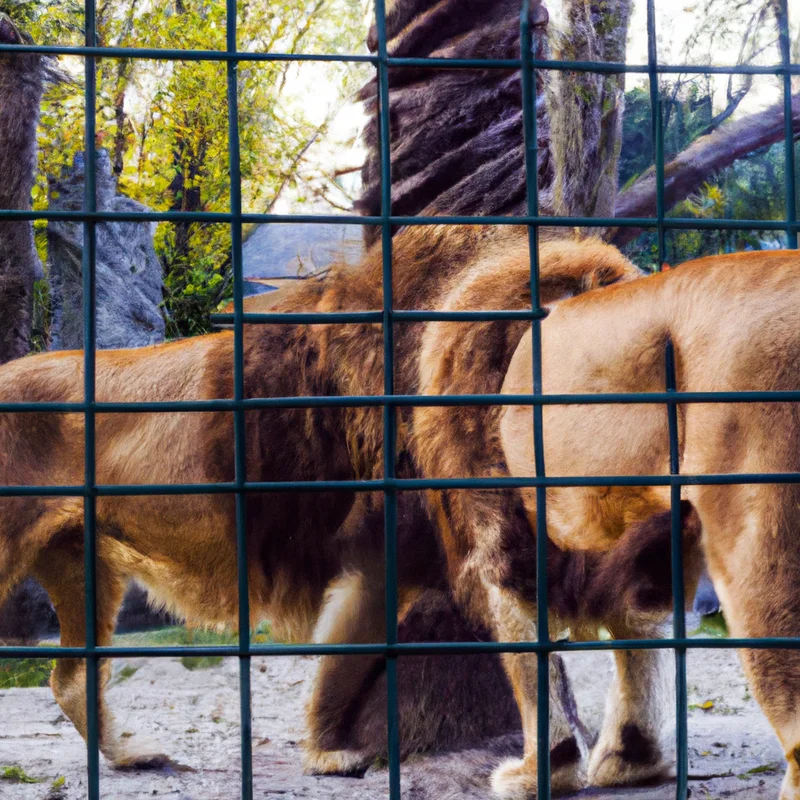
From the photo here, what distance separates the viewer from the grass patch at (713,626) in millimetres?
3428

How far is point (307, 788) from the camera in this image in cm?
318

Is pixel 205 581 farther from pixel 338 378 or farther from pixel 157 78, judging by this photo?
pixel 157 78

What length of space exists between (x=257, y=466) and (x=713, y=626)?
1.68m

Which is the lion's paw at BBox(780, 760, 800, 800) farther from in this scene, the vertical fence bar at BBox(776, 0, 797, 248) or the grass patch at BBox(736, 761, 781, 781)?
the vertical fence bar at BBox(776, 0, 797, 248)

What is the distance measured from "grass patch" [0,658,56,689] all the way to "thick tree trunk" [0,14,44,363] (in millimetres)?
1319

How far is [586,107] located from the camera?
137 inches

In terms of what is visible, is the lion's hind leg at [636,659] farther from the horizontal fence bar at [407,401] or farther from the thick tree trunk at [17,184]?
the thick tree trunk at [17,184]

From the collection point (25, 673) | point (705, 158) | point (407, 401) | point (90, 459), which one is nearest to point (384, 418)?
point (407, 401)

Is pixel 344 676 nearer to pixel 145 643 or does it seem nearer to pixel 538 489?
pixel 145 643

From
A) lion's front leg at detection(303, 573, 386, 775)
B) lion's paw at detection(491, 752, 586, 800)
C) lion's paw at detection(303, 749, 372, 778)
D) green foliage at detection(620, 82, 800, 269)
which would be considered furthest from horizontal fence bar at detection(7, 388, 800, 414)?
lion's paw at detection(303, 749, 372, 778)

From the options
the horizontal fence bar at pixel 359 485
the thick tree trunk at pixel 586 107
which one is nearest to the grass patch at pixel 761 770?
the horizontal fence bar at pixel 359 485

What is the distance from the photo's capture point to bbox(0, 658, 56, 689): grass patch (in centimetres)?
390

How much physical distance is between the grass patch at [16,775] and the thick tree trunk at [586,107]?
8.27 feet

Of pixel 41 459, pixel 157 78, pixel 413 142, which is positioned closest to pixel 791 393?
pixel 413 142
